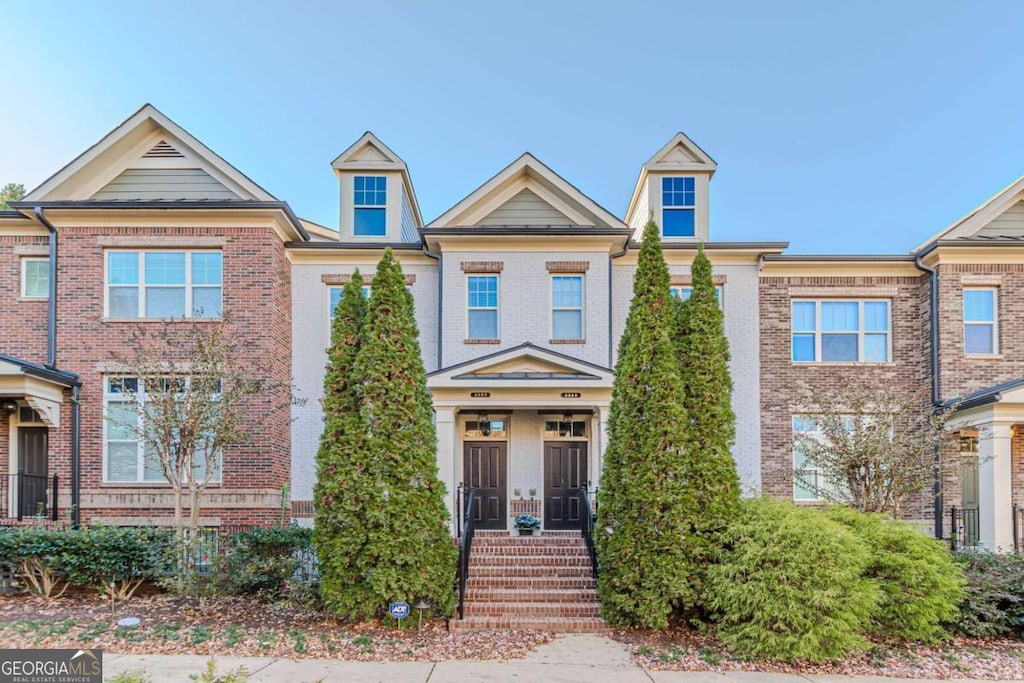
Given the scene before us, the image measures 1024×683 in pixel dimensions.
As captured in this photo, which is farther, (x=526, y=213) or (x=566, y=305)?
(x=526, y=213)

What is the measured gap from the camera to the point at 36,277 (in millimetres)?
13578

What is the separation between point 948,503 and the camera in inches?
543

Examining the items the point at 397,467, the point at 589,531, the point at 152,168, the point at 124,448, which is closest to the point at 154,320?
the point at 124,448

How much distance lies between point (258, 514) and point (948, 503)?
45.4 feet

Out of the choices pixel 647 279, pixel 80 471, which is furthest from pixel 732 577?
pixel 80 471

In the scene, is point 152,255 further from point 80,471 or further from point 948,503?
point 948,503

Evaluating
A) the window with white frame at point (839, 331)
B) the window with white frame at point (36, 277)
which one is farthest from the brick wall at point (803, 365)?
the window with white frame at point (36, 277)

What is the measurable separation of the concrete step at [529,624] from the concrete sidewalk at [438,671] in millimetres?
1181

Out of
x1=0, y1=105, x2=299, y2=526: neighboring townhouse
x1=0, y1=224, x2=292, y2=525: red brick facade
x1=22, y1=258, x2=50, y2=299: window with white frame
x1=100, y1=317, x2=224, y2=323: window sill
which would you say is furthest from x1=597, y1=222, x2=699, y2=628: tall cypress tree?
x1=22, y1=258, x2=50, y2=299: window with white frame

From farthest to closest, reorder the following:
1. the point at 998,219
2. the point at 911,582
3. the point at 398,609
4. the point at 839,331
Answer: the point at 839,331, the point at 998,219, the point at 398,609, the point at 911,582

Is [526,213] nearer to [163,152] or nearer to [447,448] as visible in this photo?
[447,448]

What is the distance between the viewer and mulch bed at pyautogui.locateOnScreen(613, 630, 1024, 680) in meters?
7.64

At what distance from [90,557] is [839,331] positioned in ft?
48.0

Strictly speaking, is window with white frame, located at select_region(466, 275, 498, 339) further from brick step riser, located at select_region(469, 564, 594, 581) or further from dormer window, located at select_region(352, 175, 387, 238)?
brick step riser, located at select_region(469, 564, 594, 581)
